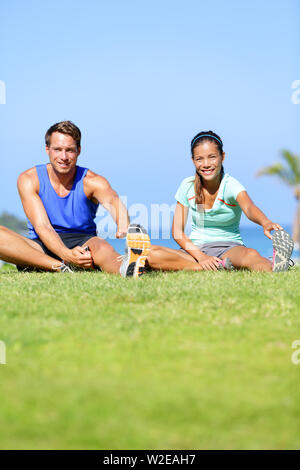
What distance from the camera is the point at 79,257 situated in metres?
5.75

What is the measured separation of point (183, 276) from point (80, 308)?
74.4 inches

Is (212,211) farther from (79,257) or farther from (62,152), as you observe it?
(62,152)

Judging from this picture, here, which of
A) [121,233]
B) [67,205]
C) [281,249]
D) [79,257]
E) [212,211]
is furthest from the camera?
[67,205]

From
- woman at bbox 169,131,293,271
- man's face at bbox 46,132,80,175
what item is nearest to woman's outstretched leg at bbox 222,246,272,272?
woman at bbox 169,131,293,271

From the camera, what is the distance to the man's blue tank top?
250 inches

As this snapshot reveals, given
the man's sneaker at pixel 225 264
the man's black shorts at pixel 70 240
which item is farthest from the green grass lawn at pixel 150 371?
the man's black shorts at pixel 70 240

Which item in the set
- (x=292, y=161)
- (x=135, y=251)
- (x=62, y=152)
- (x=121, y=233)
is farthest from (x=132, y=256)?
(x=292, y=161)

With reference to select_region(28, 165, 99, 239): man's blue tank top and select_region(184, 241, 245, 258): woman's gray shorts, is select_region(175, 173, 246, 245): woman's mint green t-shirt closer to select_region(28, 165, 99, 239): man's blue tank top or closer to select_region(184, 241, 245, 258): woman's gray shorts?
select_region(184, 241, 245, 258): woman's gray shorts

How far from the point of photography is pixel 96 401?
6.84 ft

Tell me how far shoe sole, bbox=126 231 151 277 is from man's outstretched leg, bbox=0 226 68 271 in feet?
3.77

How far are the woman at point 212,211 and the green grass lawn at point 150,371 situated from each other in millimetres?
1950

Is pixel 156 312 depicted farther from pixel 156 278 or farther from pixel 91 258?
pixel 91 258

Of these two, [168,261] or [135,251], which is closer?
[135,251]

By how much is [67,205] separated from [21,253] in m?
0.81
